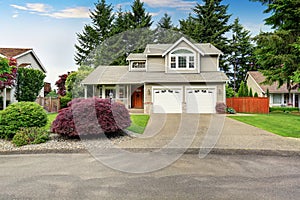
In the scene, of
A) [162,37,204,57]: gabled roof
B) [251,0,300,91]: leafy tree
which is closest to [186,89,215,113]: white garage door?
[162,37,204,57]: gabled roof

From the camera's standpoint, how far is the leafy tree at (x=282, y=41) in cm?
2061

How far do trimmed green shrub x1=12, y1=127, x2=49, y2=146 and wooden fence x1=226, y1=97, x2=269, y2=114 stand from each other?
60.2ft

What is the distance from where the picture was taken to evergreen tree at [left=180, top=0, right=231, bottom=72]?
123 feet

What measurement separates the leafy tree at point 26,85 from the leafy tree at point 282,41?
2101 centimetres

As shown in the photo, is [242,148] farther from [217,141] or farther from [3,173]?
[3,173]

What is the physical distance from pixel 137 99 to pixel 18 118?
47.7 feet

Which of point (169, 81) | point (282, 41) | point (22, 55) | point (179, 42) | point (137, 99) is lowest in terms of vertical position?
point (137, 99)

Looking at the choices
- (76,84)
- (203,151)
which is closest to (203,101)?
(203,151)

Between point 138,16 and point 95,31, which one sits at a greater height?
point 138,16

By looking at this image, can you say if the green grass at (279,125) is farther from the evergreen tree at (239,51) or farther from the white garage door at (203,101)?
the evergreen tree at (239,51)

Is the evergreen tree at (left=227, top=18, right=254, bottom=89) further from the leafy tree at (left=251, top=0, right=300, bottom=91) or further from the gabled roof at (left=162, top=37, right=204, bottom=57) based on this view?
the gabled roof at (left=162, top=37, right=204, bottom=57)

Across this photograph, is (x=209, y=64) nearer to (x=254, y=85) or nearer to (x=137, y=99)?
(x=137, y=99)

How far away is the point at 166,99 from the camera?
63.7 ft

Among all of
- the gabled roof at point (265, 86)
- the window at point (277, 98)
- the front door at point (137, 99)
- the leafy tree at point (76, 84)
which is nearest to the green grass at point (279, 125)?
the front door at point (137, 99)
